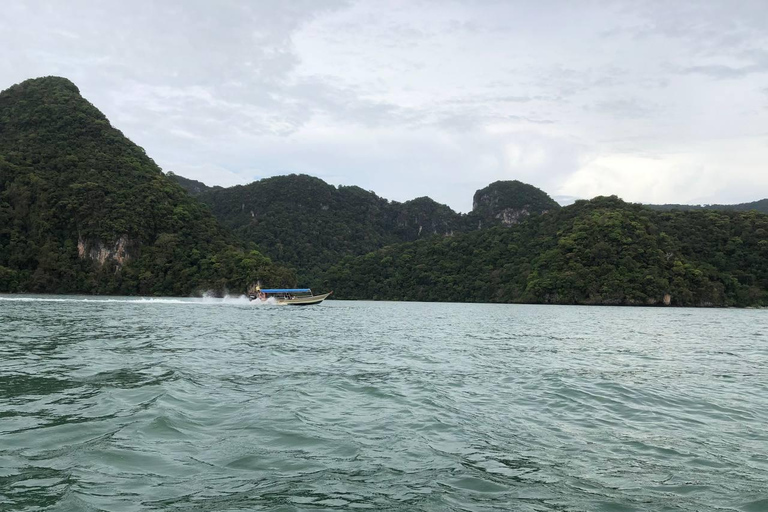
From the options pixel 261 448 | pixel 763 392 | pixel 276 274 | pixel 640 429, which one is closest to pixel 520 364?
pixel 763 392

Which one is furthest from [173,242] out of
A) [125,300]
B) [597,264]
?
[597,264]

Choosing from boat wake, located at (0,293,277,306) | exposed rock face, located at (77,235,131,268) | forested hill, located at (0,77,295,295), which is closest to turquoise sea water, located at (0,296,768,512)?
boat wake, located at (0,293,277,306)

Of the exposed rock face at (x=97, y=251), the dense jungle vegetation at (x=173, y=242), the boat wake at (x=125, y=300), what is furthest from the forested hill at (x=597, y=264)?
the exposed rock face at (x=97, y=251)

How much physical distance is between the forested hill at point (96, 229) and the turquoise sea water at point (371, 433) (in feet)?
315

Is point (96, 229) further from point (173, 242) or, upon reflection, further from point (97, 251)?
point (173, 242)

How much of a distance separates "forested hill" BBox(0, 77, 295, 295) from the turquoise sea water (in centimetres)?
9593

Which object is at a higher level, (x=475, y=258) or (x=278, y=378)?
(x=475, y=258)

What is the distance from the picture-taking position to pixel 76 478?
6441 millimetres

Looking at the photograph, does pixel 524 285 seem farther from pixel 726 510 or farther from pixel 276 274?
pixel 726 510

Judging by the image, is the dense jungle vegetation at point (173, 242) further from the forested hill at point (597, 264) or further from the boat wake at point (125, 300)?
the boat wake at point (125, 300)

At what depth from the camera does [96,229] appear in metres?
111

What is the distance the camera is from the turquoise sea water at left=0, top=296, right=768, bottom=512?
6.27m

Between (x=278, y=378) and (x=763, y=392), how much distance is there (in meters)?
13.7

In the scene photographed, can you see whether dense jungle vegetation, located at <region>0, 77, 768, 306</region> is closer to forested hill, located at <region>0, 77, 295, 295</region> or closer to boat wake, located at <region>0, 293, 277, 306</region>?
forested hill, located at <region>0, 77, 295, 295</region>
